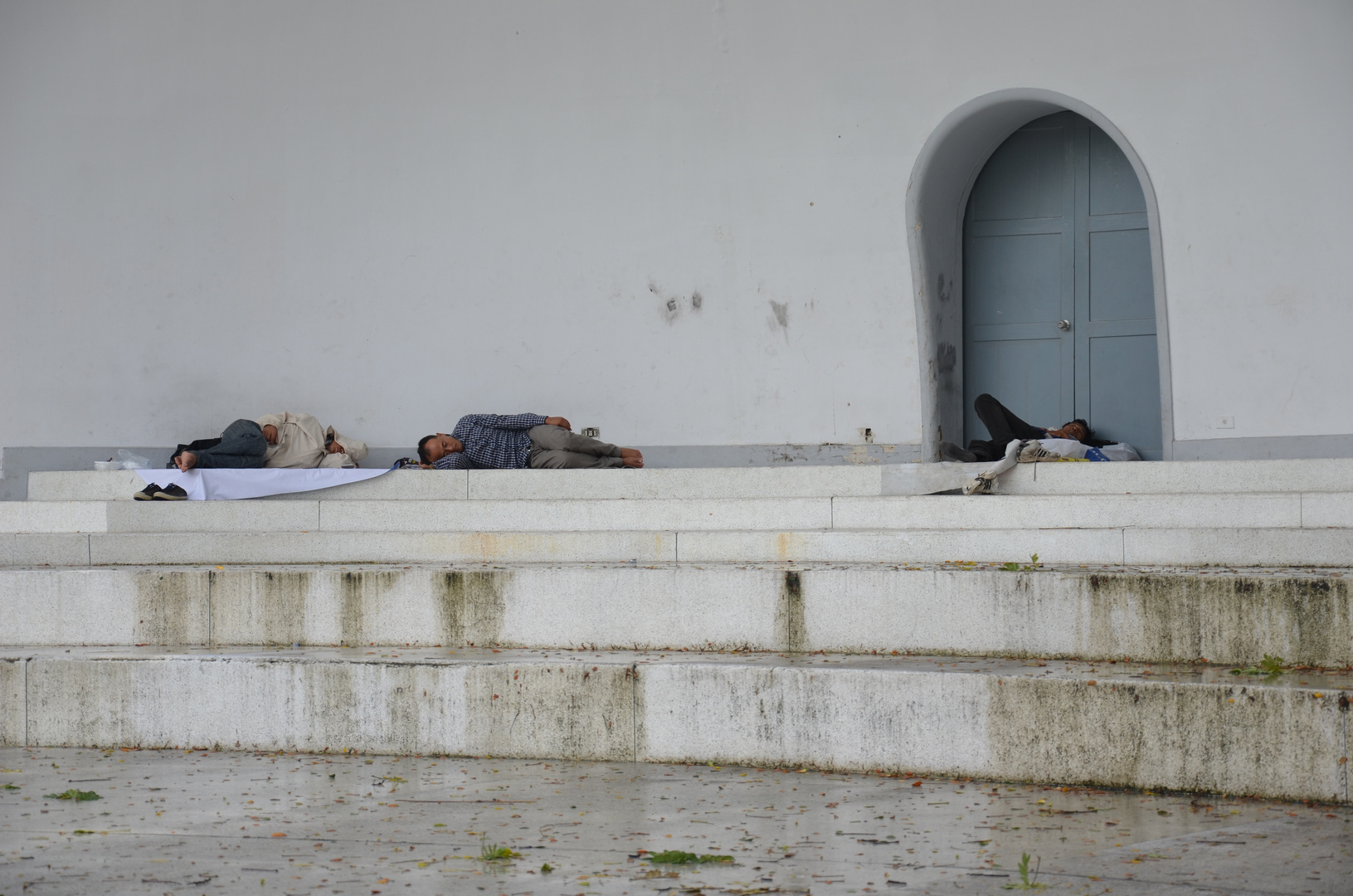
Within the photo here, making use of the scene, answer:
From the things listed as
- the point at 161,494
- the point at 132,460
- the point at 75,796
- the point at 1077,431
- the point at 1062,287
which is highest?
the point at 1062,287

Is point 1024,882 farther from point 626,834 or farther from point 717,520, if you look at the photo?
point 717,520

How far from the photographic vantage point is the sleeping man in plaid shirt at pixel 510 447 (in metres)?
8.21

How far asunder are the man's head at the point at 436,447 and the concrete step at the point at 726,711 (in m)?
2.87

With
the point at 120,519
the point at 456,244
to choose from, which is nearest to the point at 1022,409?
the point at 456,244

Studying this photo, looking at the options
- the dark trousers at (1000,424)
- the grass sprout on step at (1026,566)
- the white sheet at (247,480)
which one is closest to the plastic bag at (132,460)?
the white sheet at (247,480)

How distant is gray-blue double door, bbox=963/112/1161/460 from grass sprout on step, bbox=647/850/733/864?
251 inches

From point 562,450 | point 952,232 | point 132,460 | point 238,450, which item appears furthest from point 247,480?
point 952,232

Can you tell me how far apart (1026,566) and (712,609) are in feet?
4.75

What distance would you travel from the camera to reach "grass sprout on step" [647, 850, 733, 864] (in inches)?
136

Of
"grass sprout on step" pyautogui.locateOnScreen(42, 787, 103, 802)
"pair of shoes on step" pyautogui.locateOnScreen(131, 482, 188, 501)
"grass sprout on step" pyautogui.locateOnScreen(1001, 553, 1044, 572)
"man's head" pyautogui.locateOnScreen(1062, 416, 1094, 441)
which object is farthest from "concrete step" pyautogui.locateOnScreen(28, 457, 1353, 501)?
"grass sprout on step" pyautogui.locateOnScreen(42, 787, 103, 802)

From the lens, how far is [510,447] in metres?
8.27

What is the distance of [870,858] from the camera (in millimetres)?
3455

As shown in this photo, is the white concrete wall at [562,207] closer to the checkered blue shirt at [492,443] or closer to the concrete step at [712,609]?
the checkered blue shirt at [492,443]

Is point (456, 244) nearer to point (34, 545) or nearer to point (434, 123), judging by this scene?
point (434, 123)
